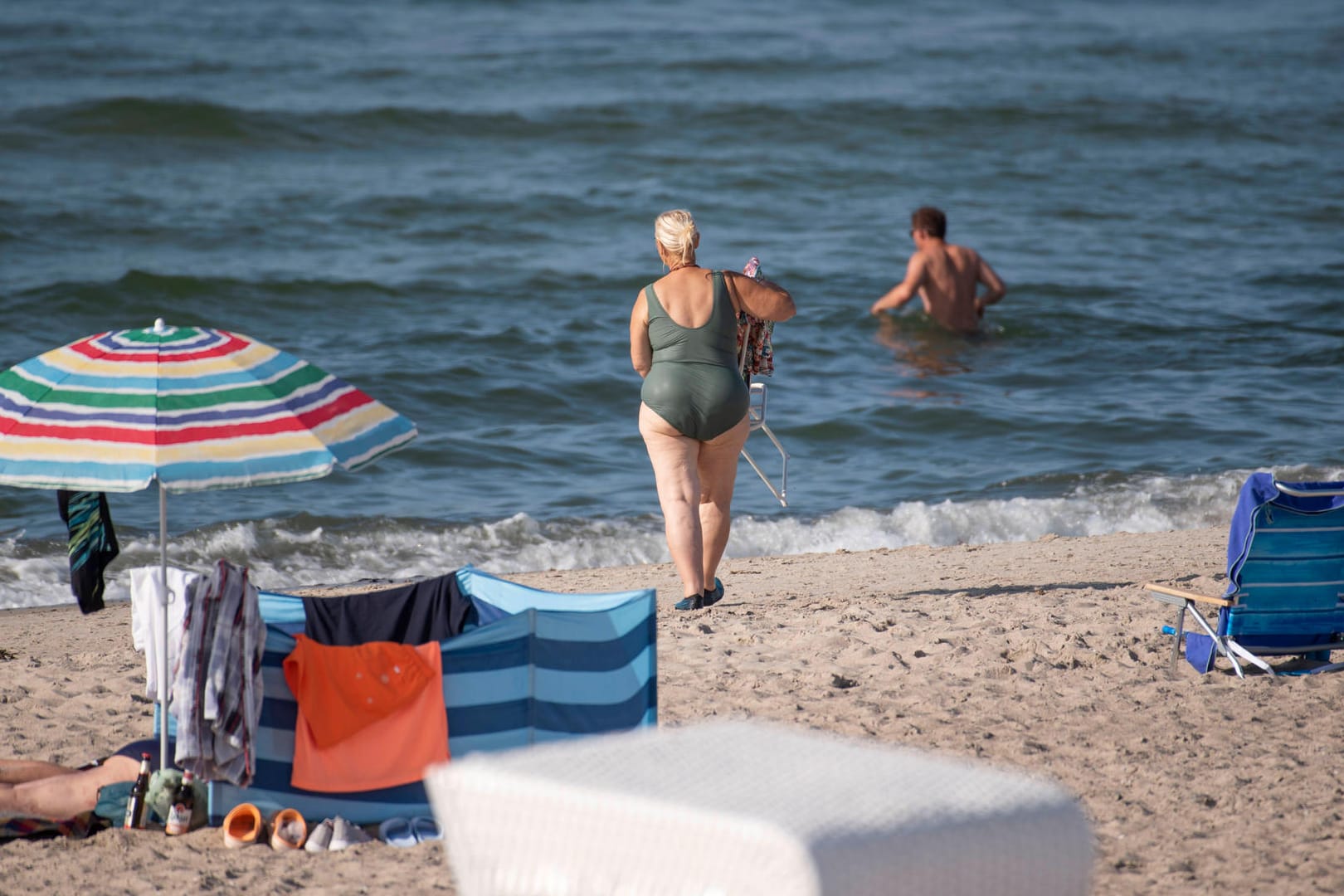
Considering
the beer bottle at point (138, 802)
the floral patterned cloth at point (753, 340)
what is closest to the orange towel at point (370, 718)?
A: the beer bottle at point (138, 802)

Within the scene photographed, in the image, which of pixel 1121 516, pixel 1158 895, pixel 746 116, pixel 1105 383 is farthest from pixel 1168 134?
pixel 1158 895

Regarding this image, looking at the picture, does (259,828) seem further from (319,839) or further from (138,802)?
(138,802)

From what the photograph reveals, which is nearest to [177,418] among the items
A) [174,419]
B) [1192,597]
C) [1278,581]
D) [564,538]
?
[174,419]

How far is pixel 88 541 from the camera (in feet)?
13.2

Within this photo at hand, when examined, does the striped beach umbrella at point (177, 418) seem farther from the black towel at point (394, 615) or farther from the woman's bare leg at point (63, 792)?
the woman's bare leg at point (63, 792)

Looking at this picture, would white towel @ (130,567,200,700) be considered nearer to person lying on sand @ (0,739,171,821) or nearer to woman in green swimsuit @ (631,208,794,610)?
person lying on sand @ (0,739,171,821)

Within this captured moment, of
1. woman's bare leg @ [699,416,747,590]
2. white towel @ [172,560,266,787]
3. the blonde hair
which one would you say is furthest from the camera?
woman's bare leg @ [699,416,747,590]

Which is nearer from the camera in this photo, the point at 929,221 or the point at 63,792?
the point at 63,792

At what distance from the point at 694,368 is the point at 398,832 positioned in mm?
2014

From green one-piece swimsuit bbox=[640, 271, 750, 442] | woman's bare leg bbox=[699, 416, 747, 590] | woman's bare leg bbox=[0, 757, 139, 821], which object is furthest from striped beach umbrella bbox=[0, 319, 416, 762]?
woman's bare leg bbox=[699, 416, 747, 590]

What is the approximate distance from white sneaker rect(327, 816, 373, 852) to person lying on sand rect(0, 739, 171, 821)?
52cm

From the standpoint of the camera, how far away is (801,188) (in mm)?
18031

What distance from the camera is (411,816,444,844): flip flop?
352 centimetres

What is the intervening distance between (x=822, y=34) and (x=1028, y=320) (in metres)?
14.0
